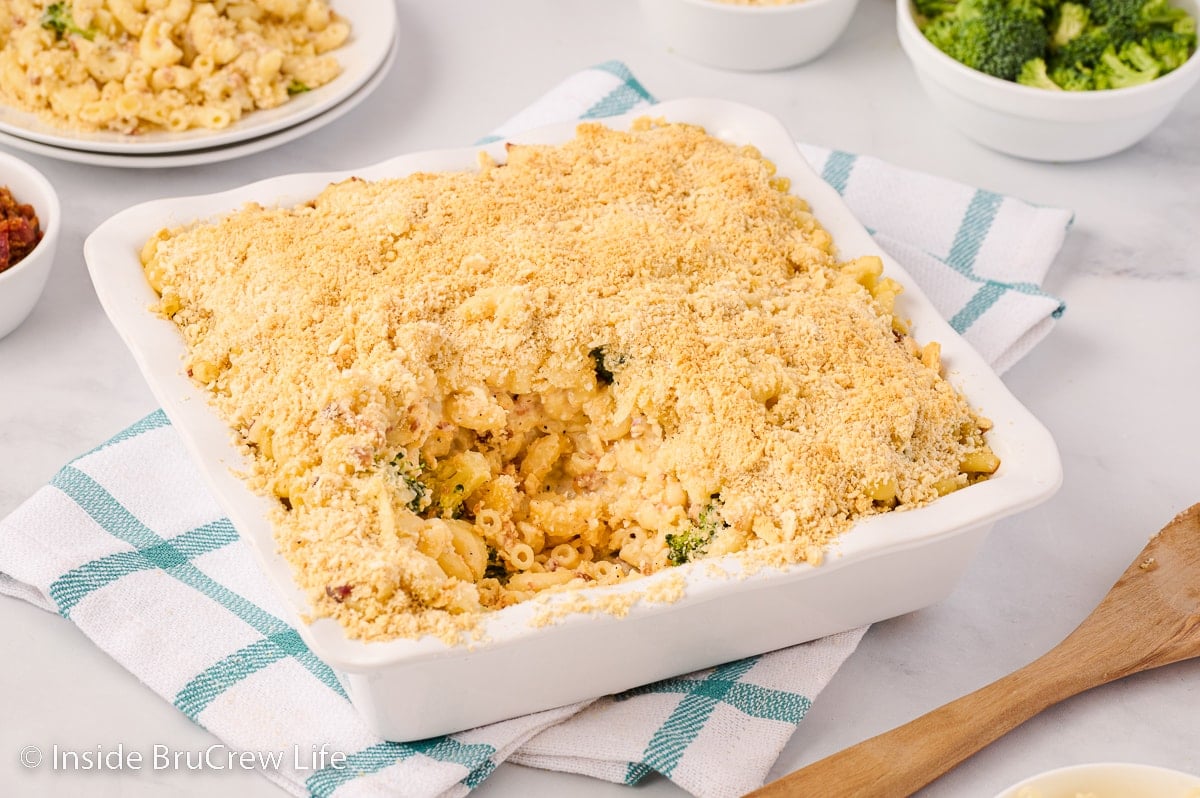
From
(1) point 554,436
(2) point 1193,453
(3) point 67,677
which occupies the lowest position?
(2) point 1193,453

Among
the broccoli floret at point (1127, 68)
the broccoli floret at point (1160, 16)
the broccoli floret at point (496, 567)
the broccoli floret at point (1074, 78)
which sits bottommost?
the broccoli floret at point (496, 567)

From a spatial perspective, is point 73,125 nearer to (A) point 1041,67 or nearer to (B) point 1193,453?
(A) point 1041,67

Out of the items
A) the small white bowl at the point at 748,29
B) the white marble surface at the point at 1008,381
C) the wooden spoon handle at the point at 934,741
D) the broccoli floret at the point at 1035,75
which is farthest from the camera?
the small white bowl at the point at 748,29

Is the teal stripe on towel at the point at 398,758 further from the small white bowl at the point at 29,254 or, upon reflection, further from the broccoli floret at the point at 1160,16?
the broccoli floret at the point at 1160,16

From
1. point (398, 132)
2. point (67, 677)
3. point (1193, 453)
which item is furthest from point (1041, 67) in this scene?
point (67, 677)

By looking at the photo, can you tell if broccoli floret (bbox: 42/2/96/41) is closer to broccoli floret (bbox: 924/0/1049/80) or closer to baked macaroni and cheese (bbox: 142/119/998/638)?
baked macaroni and cheese (bbox: 142/119/998/638)

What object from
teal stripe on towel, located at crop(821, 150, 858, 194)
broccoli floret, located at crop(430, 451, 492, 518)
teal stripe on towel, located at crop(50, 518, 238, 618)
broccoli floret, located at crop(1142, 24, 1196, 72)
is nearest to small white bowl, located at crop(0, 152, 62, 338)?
teal stripe on towel, located at crop(50, 518, 238, 618)

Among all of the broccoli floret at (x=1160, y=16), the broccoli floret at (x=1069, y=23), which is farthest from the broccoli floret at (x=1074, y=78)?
the broccoli floret at (x=1160, y=16)
